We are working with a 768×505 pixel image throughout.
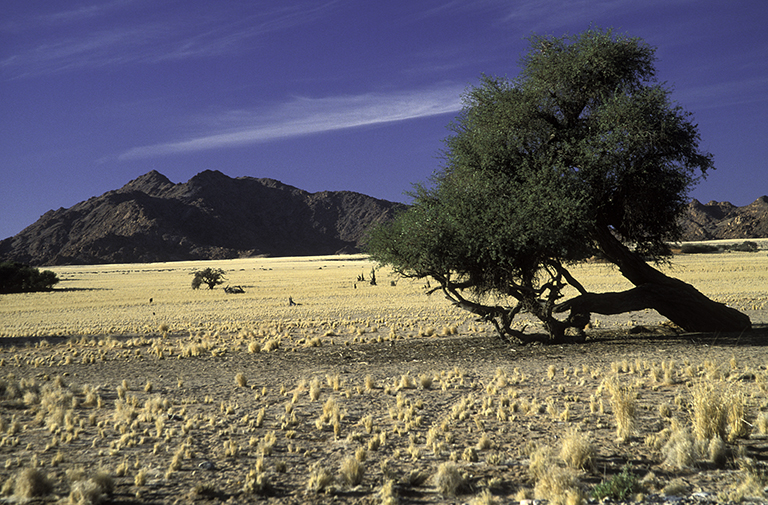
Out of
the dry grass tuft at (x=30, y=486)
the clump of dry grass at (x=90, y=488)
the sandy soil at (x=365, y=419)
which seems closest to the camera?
the clump of dry grass at (x=90, y=488)

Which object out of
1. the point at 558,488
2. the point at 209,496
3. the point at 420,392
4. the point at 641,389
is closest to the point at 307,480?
the point at 209,496

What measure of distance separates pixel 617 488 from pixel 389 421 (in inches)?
175

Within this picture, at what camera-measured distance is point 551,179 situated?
16344mm

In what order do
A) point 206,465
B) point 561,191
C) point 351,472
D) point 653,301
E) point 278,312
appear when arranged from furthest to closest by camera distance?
point 278,312
point 653,301
point 561,191
point 206,465
point 351,472

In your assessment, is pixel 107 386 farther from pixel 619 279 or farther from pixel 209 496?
pixel 619 279

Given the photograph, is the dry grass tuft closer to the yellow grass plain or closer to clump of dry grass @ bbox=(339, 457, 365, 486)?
clump of dry grass @ bbox=(339, 457, 365, 486)

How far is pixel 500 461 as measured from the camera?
7.44 meters

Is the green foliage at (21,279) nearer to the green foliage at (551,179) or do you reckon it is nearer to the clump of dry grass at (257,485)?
the green foliage at (551,179)

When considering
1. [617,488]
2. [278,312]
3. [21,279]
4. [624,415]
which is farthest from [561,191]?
[21,279]

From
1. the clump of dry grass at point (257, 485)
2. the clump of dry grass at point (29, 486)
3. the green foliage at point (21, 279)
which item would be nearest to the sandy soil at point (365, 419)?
the clump of dry grass at point (257, 485)

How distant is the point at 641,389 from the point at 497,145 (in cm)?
907

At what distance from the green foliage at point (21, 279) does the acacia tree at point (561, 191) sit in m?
65.3

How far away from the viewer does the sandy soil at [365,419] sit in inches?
269

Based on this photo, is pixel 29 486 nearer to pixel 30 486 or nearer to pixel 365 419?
pixel 30 486
